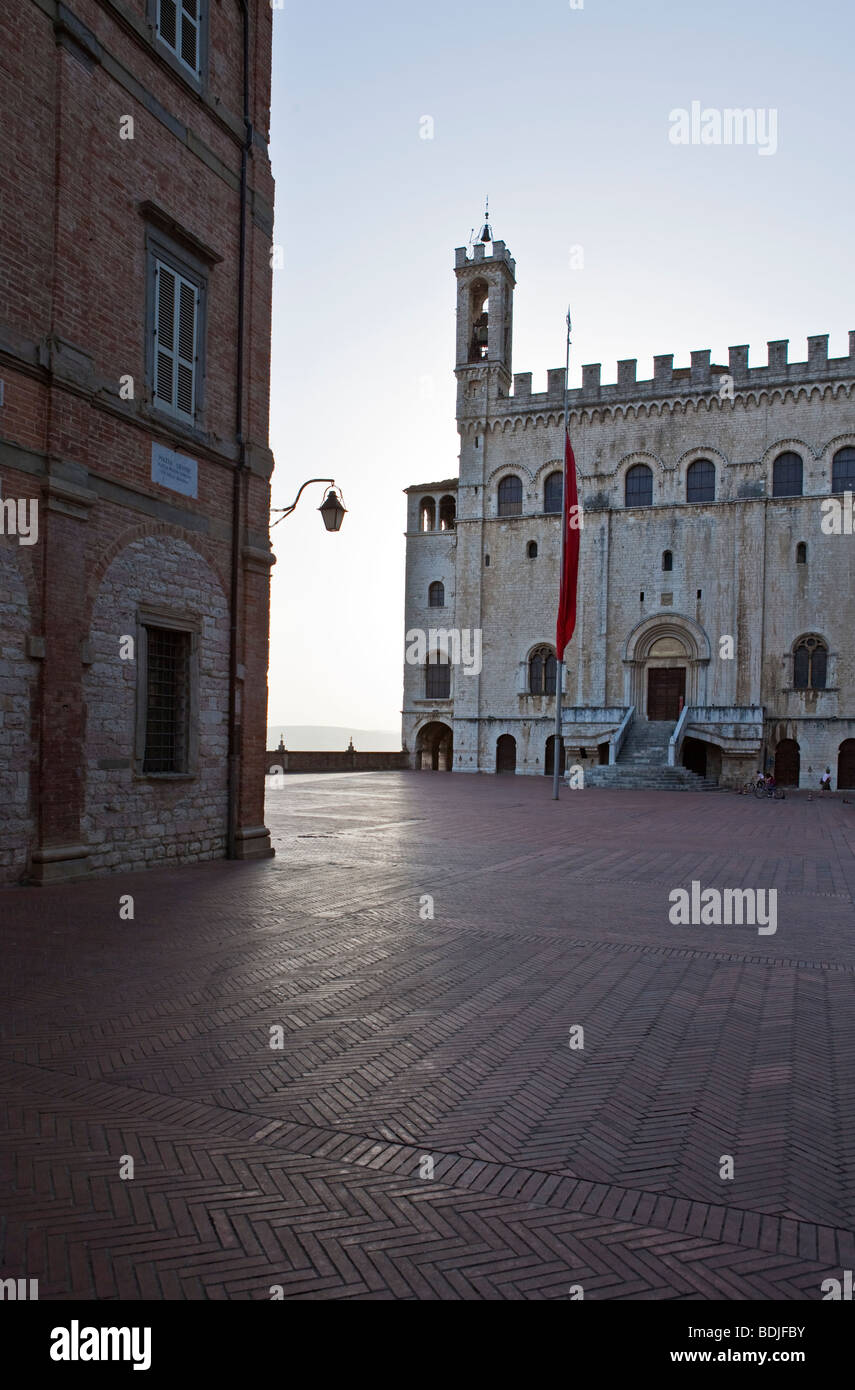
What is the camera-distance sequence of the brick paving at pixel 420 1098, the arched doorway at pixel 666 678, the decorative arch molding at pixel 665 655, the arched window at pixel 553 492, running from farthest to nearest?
the arched window at pixel 553 492 → the arched doorway at pixel 666 678 → the decorative arch molding at pixel 665 655 → the brick paving at pixel 420 1098

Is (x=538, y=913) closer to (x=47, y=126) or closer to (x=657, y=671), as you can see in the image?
(x=47, y=126)

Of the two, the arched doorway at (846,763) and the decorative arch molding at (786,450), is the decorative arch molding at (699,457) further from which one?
the arched doorway at (846,763)

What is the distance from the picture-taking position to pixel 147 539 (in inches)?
439

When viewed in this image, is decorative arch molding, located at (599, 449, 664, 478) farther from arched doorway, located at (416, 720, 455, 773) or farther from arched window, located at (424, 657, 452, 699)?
arched doorway, located at (416, 720, 455, 773)

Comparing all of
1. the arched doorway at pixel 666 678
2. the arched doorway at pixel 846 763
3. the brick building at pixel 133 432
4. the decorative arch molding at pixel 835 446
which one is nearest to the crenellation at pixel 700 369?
the decorative arch molding at pixel 835 446

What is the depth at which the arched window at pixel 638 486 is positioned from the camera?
40719mm

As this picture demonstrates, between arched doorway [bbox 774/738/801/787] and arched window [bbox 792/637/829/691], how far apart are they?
7.53ft

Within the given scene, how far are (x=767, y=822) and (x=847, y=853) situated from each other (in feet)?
19.7

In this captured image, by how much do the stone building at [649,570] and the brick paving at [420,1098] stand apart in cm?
2668

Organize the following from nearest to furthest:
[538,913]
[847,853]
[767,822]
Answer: [538,913] < [847,853] < [767,822]

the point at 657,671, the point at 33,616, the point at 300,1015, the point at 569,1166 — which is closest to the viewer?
the point at 569,1166
